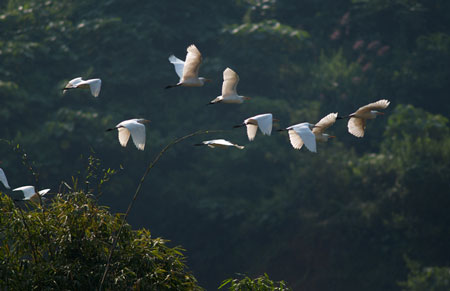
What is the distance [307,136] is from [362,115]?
85 centimetres

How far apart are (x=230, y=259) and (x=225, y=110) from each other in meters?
3.74

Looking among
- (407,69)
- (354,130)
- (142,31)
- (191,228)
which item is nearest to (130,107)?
(142,31)

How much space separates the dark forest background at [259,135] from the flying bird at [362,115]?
253 inches

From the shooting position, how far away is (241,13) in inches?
643

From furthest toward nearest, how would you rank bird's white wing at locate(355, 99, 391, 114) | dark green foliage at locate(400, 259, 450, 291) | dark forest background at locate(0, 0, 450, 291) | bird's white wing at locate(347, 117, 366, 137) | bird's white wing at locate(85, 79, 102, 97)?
dark forest background at locate(0, 0, 450, 291), dark green foliage at locate(400, 259, 450, 291), bird's white wing at locate(347, 117, 366, 137), bird's white wing at locate(355, 99, 391, 114), bird's white wing at locate(85, 79, 102, 97)

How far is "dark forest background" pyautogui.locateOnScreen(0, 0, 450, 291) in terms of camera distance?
467 inches

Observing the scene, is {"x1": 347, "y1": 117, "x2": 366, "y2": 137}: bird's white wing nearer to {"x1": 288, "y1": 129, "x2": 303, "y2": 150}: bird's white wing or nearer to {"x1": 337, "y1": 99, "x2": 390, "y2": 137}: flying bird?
{"x1": 337, "y1": 99, "x2": 390, "y2": 137}: flying bird

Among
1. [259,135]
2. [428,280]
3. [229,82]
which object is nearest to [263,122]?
[229,82]

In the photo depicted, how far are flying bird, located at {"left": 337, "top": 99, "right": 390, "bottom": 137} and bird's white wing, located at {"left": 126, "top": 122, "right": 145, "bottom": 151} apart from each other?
149cm

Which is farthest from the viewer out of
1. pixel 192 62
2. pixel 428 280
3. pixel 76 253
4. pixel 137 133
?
pixel 428 280

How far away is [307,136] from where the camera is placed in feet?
13.6

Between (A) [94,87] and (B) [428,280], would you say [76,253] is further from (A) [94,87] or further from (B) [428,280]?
(B) [428,280]

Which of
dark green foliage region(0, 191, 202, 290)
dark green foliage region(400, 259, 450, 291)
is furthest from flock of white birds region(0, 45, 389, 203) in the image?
dark green foliage region(400, 259, 450, 291)

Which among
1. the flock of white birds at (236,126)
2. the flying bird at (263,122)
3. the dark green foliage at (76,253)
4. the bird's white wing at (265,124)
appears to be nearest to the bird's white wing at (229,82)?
the flock of white birds at (236,126)
